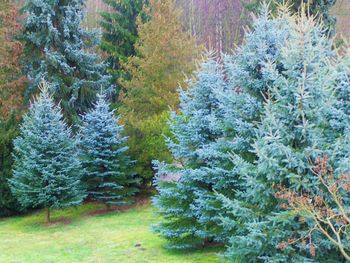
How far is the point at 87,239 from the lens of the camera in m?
13.5

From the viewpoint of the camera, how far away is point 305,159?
7.62 metres

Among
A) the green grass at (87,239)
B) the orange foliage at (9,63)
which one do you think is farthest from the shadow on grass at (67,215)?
the orange foliage at (9,63)

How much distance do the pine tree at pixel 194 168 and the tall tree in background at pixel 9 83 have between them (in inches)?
368

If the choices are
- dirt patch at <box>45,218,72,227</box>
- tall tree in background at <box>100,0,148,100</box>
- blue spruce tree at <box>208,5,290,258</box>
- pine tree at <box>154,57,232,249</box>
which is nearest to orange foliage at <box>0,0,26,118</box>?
tall tree in background at <box>100,0,148,100</box>

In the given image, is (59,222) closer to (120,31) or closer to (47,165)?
(47,165)

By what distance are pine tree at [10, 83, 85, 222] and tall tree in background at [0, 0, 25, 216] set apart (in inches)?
95.1

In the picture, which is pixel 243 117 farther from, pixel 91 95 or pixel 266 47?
pixel 91 95

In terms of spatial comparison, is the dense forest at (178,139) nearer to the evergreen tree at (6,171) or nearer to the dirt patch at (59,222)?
the evergreen tree at (6,171)

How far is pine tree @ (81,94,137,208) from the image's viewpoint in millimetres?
16859

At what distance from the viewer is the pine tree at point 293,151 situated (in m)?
7.53

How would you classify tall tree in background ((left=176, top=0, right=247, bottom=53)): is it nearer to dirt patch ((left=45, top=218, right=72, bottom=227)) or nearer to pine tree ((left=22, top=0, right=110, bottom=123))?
pine tree ((left=22, top=0, right=110, bottom=123))

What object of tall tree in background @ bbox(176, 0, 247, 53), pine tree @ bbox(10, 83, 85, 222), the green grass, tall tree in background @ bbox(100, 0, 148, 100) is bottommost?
the green grass

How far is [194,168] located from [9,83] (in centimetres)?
1371

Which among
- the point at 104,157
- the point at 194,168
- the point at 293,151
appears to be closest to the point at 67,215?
the point at 104,157
